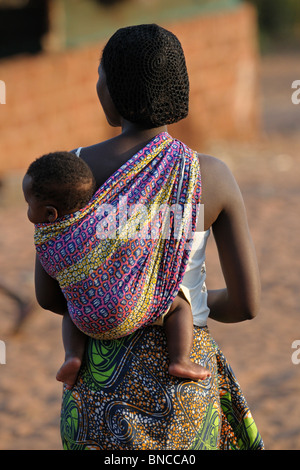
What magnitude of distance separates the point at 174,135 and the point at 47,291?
980cm

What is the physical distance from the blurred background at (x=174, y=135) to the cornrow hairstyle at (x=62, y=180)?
2.83m

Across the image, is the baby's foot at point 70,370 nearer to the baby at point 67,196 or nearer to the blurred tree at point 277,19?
the baby at point 67,196

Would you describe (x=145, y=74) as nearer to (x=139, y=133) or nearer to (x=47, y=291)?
(x=139, y=133)

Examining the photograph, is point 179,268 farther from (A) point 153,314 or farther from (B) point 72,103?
(B) point 72,103

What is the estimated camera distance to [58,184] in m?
1.67

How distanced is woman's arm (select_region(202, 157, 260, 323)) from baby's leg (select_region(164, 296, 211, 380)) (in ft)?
0.55

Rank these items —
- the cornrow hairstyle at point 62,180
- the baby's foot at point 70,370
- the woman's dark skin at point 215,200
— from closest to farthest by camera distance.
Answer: the cornrow hairstyle at point 62,180 → the woman's dark skin at point 215,200 → the baby's foot at point 70,370

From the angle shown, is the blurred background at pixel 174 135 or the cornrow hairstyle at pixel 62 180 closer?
the cornrow hairstyle at pixel 62 180

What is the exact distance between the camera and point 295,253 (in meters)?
7.22

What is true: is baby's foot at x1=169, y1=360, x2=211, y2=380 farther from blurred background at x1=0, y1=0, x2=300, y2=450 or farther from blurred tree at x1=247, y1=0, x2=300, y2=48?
blurred tree at x1=247, y1=0, x2=300, y2=48

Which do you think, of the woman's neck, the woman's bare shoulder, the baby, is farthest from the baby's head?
the woman's bare shoulder

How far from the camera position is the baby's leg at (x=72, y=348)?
189cm

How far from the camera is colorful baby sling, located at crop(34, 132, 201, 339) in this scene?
5.58 ft

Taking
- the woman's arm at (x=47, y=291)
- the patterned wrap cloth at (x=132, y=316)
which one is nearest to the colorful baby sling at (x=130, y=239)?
the patterned wrap cloth at (x=132, y=316)
